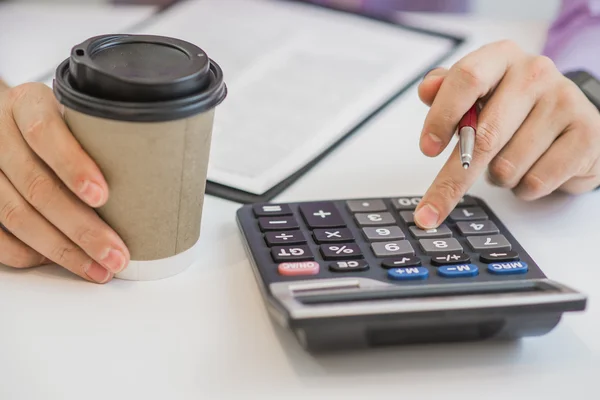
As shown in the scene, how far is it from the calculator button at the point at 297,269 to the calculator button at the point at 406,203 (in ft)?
0.42

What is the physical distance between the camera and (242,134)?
0.80 meters

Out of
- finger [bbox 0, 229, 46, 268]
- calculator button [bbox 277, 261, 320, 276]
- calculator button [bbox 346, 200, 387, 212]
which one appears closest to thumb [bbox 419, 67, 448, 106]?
calculator button [bbox 346, 200, 387, 212]

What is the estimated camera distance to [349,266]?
1.78ft

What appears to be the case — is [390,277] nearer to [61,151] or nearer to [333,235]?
[333,235]

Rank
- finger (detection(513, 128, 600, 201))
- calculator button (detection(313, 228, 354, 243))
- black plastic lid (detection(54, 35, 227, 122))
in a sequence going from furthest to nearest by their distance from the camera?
finger (detection(513, 128, 600, 201))
calculator button (detection(313, 228, 354, 243))
black plastic lid (detection(54, 35, 227, 122))

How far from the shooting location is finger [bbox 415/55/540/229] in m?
0.62

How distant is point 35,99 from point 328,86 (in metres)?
0.42

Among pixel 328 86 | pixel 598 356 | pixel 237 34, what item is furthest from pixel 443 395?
pixel 237 34

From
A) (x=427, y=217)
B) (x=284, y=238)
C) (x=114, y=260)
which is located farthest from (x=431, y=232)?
(x=114, y=260)

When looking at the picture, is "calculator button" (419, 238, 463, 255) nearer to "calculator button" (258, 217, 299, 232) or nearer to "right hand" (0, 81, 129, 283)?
"calculator button" (258, 217, 299, 232)

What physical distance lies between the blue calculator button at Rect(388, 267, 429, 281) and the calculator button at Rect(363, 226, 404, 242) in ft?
0.17

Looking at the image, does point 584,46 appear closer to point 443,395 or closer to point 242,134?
point 242,134

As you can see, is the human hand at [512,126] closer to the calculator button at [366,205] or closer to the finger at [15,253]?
the calculator button at [366,205]

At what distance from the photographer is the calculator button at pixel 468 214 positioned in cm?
63
